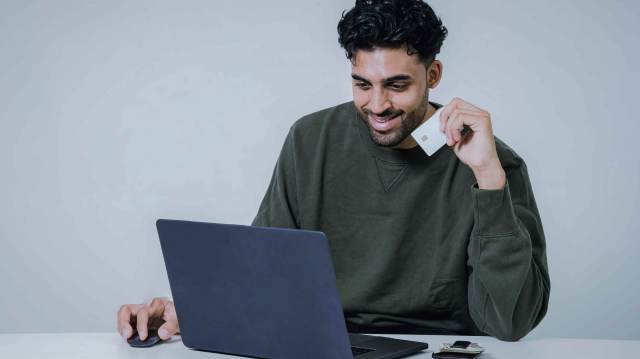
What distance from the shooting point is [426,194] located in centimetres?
→ 190

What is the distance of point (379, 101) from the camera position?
1854mm

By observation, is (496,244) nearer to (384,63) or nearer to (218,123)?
(384,63)

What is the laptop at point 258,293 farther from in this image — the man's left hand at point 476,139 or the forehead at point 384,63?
the forehead at point 384,63

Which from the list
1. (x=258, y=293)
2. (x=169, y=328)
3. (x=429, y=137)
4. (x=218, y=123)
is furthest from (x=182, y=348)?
(x=218, y=123)

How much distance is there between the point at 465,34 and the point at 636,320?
124cm

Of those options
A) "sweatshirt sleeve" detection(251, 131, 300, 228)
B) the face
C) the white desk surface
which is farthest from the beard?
the white desk surface

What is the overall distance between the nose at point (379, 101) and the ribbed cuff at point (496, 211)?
0.34 m

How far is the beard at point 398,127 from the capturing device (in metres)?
1.89

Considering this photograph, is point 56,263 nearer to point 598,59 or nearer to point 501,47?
point 501,47

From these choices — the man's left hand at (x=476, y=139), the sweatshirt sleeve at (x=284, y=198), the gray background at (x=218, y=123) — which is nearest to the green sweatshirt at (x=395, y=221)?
the sweatshirt sleeve at (x=284, y=198)

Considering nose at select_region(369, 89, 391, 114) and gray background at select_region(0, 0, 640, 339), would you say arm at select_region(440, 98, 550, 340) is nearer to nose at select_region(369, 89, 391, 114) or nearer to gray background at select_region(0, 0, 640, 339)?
nose at select_region(369, 89, 391, 114)

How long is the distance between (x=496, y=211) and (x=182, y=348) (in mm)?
633

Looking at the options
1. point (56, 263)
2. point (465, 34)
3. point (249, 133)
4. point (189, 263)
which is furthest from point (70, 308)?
point (189, 263)

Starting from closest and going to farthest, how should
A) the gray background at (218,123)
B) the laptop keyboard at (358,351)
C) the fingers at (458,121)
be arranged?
A: 1. the laptop keyboard at (358,351)
2. the fingers at (458,121)
3. the gray background at (218,123)
